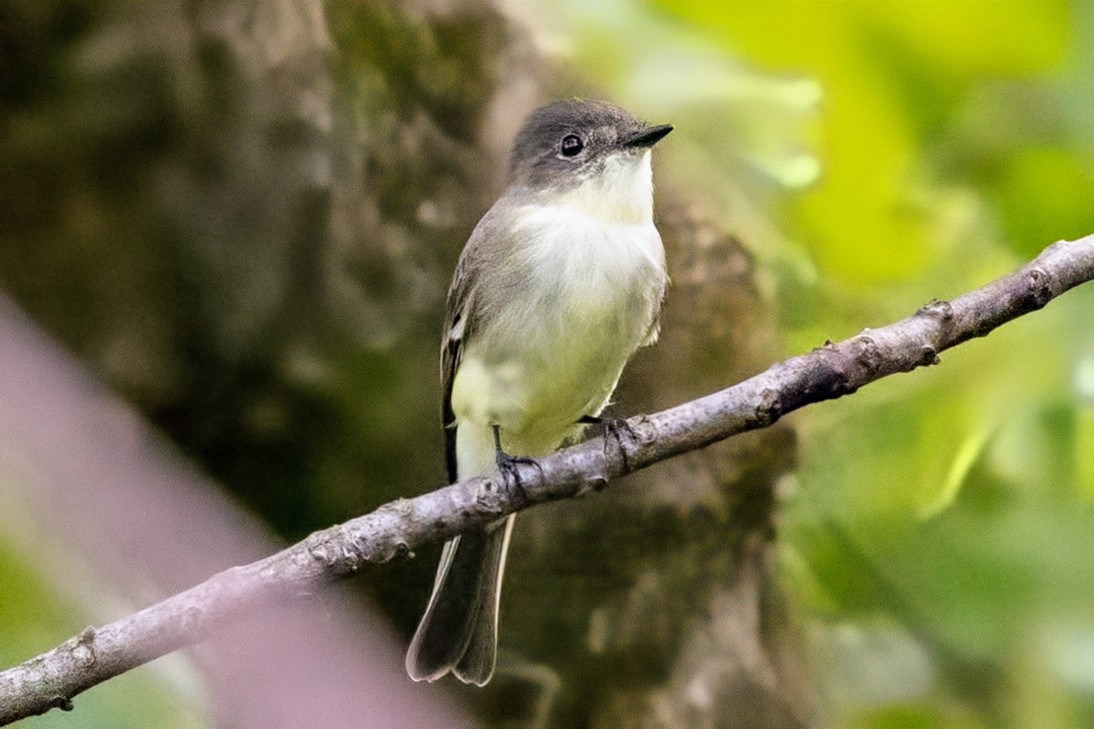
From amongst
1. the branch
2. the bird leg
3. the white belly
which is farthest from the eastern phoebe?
the branch

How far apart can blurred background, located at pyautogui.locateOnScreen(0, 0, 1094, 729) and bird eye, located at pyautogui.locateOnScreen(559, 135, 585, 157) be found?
0.77 feet

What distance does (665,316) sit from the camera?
9.39 feet

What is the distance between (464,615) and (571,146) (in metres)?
0.85

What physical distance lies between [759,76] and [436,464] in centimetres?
101

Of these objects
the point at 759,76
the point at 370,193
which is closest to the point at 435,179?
the point at 370,193

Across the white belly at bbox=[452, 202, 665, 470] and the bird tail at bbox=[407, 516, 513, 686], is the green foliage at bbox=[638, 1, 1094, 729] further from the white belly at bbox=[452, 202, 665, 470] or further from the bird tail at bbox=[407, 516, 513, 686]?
the bird tail at bbox=[407, 516, 513, 686]

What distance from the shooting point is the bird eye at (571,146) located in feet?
7.72

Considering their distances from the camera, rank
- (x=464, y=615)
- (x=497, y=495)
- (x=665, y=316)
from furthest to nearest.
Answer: (x=665, y=316)
(x=464, y=615)
(x=497, y=495)

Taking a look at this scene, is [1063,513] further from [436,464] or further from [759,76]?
[436,464]

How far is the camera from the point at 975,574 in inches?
95.3

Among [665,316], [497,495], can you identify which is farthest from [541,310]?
[665,316]

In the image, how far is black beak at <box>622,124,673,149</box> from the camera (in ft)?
7.13

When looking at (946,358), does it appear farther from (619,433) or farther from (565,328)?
(619,433)

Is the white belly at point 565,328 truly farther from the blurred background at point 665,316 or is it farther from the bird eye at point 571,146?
the blurred background at point 665,316
